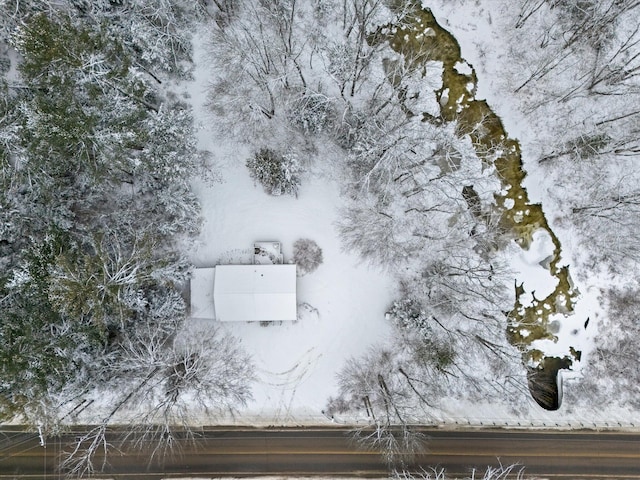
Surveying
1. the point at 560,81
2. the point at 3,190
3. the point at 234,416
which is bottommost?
the point at 234,416

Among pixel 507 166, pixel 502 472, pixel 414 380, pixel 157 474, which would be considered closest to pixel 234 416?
pixel 157 474

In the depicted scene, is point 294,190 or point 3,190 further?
point 294,190

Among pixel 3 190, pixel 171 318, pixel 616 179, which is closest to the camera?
pixel 3 190

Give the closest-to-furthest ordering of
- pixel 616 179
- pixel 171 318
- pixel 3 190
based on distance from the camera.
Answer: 1. pixel 3 190
2. pixel 171 318
3. pixel 616 179

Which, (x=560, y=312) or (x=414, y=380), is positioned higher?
(x=560, y=312)

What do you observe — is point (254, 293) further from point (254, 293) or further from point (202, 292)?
point (202, 292)

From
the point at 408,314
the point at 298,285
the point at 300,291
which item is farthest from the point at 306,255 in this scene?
the point at 408,314

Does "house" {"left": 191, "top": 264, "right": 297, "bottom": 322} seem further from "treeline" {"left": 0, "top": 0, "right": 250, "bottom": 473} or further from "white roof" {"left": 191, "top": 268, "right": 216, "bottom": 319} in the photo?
"treeline" {"left": 0, "top": 0, "right": 250, "bottom": 473}

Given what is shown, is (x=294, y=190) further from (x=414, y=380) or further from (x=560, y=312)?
(x=560, y=312)

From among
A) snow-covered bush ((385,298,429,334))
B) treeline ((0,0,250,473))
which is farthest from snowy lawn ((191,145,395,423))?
treeline ((0,0,250,473))
